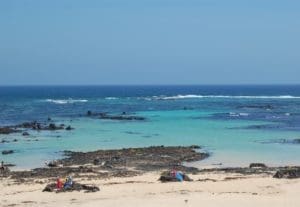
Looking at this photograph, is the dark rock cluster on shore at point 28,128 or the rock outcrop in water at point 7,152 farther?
the dark rock cluster on shore at point 28,128

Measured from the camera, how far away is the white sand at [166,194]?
2138 cm

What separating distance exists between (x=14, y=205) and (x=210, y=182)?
8.70 meters

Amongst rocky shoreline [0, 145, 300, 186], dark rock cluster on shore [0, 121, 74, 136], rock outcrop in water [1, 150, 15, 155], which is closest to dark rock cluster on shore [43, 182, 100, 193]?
rocky shoreline [0, 145, 300, 186]

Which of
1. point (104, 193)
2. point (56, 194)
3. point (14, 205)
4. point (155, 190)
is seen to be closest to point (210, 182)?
point (155, 190)

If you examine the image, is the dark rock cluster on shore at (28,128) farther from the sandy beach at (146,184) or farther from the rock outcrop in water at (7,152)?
the sandy beach at (146,184)

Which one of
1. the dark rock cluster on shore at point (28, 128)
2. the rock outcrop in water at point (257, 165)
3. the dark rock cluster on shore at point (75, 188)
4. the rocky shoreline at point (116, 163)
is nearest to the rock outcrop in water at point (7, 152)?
the rocky shoreline at point (116, 163)

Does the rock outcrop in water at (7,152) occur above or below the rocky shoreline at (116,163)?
below

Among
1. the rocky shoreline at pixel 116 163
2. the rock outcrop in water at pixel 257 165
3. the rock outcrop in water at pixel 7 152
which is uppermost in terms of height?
the rock outcrop in water at pixel 257 165

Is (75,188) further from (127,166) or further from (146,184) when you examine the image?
(127,166)

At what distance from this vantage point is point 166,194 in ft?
75.8

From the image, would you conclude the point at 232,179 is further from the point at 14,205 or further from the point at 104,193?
the point at 14,205

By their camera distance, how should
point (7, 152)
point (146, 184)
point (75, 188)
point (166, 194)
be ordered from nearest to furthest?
point (166, 194) → point (75, 188) → point (146, 184) → point (7, 152)

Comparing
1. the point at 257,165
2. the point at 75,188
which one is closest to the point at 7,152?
the point at 75,188

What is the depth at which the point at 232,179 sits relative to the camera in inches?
1057
